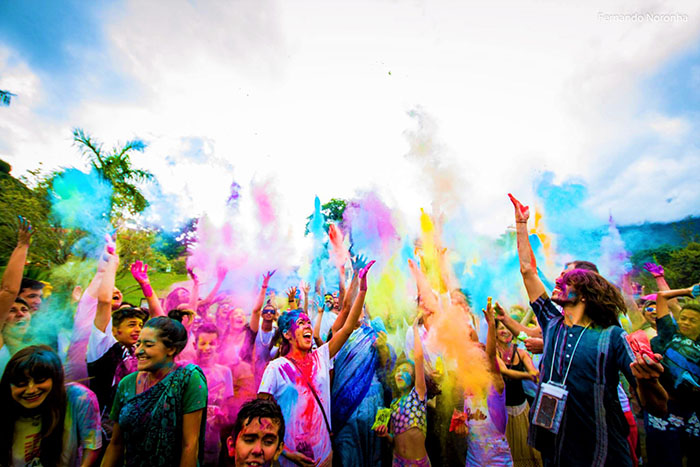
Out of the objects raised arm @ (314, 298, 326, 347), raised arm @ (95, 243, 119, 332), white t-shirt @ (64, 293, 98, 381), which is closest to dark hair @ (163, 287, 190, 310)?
white t-shirt @ (64, 293, 98, 381)

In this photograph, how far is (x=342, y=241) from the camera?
5938 mm

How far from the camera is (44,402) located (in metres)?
2.50

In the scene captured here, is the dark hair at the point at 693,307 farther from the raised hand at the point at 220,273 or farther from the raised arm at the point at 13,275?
the raised arm at the point at 13,275

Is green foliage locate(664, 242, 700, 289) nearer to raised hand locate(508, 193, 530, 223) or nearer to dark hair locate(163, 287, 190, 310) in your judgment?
raised hand locate(508, 193, 530, 223)

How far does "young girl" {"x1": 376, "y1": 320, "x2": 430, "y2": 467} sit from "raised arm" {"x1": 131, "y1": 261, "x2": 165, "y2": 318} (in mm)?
2784

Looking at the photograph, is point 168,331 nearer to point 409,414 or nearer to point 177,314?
point 177,314

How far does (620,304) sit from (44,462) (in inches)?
176

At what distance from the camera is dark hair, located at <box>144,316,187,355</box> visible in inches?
94.2

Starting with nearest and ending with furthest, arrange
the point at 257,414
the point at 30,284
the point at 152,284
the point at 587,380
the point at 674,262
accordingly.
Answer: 1. the point at 257,414
2. the point at 587,380
3. the point at 30,284
4. the point at 152,284
5. the point at 674,262

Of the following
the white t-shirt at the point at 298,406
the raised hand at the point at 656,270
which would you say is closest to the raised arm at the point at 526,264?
the white t-shirt at the point at 298,406

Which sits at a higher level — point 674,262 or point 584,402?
point 674,262

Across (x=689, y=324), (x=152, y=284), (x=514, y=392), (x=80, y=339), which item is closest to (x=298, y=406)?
(x=80, y=339)

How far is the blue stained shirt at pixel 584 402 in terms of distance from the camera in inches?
88.7

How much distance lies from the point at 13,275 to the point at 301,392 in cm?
277
